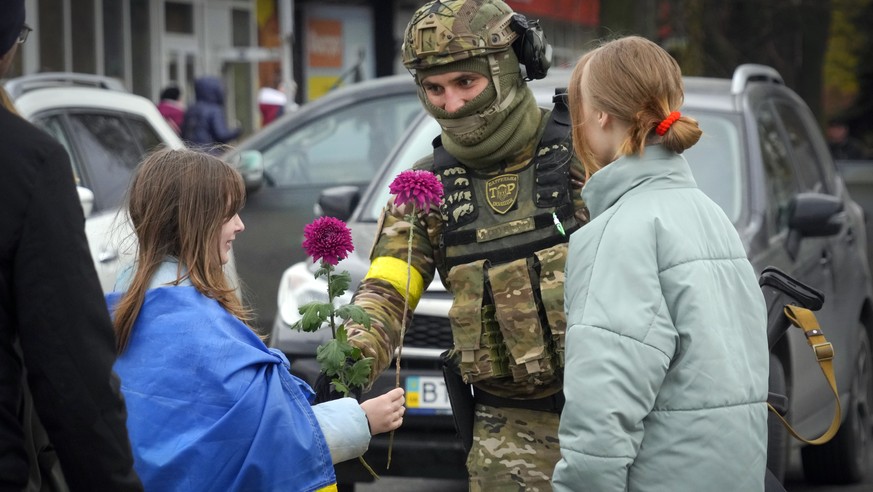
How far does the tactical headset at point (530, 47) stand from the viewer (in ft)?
11.9

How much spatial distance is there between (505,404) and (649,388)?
1.03m

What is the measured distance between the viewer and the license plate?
5.28m

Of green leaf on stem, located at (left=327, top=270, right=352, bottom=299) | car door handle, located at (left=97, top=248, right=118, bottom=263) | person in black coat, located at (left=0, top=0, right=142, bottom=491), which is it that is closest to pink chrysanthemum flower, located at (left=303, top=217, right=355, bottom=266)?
green leaf on stem, located at (left=327, top=270, right=352, bottom=299)

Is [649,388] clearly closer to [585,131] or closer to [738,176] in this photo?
[585,131]

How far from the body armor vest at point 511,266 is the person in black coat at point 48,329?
145 centimetres

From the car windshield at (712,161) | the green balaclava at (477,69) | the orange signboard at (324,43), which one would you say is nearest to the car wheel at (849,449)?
the car windshield at (712,161)

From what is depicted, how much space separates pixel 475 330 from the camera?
11.5ft

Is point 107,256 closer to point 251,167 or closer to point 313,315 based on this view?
point 251,167

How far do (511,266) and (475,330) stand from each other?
19cm

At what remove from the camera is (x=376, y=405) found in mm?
3062

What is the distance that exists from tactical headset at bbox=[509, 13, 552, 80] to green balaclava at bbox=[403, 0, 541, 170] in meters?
0.03

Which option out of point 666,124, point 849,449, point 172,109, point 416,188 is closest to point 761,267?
point 849,449

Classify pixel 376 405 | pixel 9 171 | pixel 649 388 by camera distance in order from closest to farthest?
pixel 9 171
pixel 649 388
pixel 376 405

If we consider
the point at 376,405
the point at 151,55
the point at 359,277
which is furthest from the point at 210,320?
the point at 151,55
